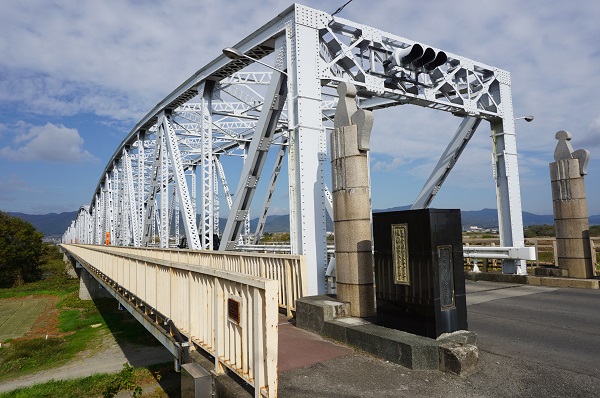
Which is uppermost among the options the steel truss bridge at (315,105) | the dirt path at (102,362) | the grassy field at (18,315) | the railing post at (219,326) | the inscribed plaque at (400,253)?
the steel truss bridge at (315,105)

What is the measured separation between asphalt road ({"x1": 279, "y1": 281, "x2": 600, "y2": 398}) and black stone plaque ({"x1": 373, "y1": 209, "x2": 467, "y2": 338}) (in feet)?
2.42

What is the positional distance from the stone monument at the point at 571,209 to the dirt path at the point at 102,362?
519 inches

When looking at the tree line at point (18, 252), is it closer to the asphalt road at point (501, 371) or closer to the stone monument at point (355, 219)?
the stone monument at point (355, 219)

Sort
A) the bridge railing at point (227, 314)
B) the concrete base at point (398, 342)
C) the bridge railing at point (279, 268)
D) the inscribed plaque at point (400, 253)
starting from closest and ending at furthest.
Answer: the bridge railing at point (227, 314) → the concrete base at point (398, 342) → the inscribed plaque at point (400, 253) → the bridge railing at point (279, 268)

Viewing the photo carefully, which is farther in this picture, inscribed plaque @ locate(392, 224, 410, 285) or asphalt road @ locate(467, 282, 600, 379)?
inscribed plaque @ locate(392, 224, 410, 285)

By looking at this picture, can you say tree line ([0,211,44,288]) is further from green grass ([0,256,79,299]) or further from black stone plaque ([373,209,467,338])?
black stone plaque ([373,209,467,338])

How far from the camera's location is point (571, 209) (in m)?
11.3

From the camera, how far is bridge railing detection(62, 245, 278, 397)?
364cm

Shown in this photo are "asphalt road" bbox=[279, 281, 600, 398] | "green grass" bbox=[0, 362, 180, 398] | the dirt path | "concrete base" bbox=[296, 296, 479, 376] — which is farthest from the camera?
the dirt path

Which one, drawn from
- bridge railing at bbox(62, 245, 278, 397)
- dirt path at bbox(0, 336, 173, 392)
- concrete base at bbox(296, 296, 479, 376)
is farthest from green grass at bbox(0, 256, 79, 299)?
concrete base at bbox(296, 296, 479, 376)

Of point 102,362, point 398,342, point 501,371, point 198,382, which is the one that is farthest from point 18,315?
point 501,371

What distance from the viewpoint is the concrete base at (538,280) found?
1083 cm

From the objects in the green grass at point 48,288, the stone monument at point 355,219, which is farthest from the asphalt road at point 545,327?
the green grass at point 48,288

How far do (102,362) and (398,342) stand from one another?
13.9 metres
